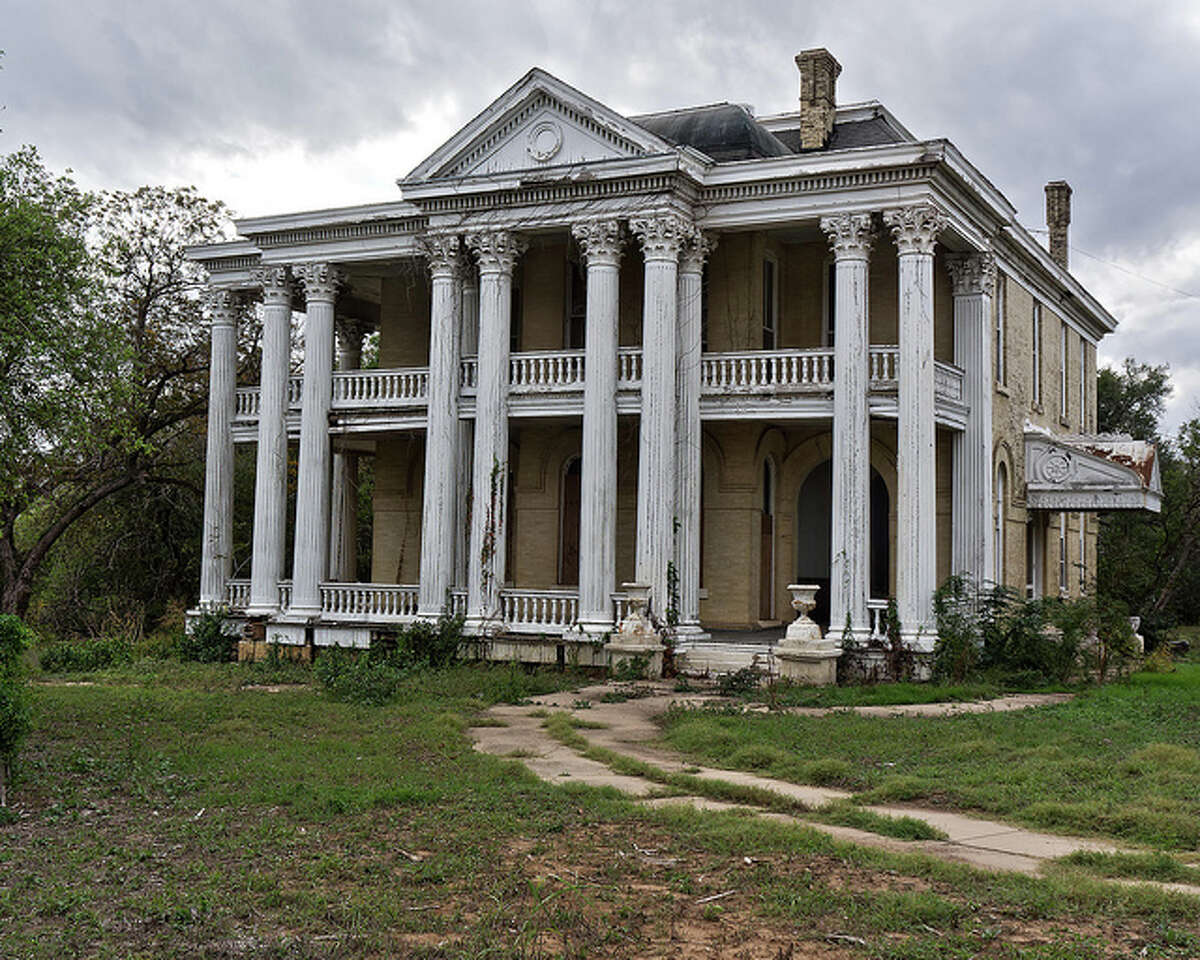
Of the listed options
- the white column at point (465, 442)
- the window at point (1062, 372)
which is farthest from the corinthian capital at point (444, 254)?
the window at point (1062, 372)

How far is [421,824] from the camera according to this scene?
880 centimetres

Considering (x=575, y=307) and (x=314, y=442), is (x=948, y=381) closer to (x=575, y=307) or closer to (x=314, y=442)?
(x=575, y=307)

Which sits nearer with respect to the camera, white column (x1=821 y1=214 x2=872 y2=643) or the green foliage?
the green foliage

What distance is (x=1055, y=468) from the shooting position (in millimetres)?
24594

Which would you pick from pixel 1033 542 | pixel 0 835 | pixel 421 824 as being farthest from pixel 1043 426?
pixel 0 835

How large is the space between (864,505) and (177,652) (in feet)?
44.7

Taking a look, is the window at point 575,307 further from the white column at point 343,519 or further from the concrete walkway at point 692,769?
the concrete walkway at point 692,769

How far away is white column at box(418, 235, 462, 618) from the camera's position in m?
22.1

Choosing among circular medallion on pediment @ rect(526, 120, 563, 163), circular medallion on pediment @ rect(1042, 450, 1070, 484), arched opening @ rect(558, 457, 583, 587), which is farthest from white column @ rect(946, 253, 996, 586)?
circular medallion on pediment @ rect(526, 120, 563, 163)

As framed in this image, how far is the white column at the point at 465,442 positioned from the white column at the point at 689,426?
4.16m

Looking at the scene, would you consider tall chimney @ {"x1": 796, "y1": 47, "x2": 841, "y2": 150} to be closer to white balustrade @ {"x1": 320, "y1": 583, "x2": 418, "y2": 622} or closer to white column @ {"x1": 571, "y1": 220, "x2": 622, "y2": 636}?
white column @ {"x1": 571, "y1": 220, "x2": 622, "y2": 636}

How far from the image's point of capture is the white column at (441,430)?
22.1 meters

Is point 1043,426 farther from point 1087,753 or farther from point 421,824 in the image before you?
point 421,824

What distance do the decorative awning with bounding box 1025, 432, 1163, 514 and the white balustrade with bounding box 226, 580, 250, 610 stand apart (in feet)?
52.5
